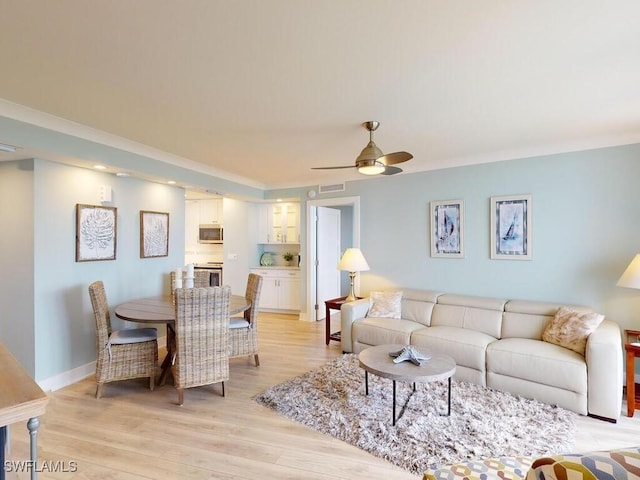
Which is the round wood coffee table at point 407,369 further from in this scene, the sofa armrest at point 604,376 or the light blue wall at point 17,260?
the light blue wall at point 17,260

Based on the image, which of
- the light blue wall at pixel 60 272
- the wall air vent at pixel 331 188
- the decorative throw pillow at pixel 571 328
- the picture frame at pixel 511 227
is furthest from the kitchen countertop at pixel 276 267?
the decorative throw pillow at pixel 571 328

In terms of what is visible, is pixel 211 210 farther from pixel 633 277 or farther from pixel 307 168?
pixel 633 277

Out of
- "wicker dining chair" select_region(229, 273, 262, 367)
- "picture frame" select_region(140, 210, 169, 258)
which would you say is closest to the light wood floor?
"wicker dining chair" select_region(229, 273, 262, 367)

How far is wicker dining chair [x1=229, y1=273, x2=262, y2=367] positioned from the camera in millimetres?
3678

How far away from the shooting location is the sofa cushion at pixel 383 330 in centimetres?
379

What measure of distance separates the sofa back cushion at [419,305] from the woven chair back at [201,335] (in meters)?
2.39

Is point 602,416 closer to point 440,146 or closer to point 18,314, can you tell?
point 440,146

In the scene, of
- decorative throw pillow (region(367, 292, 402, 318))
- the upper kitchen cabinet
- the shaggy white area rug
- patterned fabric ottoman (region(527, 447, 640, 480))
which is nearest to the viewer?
patterned fabric ottoman (region(527, 447, 640, 480))

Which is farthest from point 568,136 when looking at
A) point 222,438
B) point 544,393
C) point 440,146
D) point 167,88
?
point 222,438

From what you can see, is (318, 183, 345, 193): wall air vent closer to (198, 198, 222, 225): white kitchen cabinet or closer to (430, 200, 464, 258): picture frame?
(430, 200, 464, 258): picture frame

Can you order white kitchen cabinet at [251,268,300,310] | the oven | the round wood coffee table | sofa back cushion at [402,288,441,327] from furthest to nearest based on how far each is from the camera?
the oven
white kitchen cabinet at [251,268,300,310]
sofa back cushion at [402,288,441,327]
the round wood coffee table

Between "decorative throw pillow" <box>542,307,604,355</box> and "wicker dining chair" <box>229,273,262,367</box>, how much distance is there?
9.82 feet

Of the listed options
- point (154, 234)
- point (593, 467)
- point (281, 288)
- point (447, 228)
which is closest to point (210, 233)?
point (281, 288)

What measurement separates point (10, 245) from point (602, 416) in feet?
18.0
